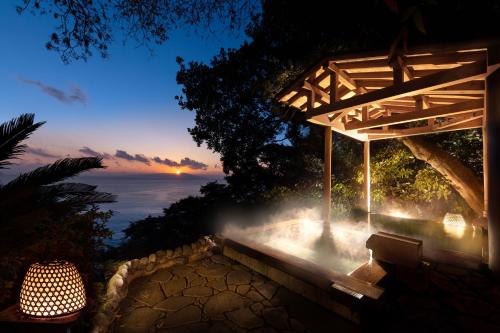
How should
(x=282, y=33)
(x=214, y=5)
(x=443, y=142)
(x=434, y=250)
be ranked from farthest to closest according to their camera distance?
1. (x=282, y=33)
2. (x=443, y=142)
3. (x=434, y=250)
4. (x=214, y=5)

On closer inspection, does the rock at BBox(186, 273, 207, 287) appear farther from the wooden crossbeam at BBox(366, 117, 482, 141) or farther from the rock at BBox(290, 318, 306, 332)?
the wooden crossbeam at BBox(366, 117, 482, 141)

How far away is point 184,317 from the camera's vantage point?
4.23 metres

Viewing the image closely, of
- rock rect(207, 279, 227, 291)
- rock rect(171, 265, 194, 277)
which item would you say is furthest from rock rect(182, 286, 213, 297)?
rock rect(171, 265, 194, 277)

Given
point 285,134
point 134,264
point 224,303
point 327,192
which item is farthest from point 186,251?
point 285,134

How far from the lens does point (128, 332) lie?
3883 millimetres

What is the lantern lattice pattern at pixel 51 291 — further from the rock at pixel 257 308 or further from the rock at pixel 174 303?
the rock at pixel 257 308

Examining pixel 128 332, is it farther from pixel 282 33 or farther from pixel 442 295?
pixel 282 33

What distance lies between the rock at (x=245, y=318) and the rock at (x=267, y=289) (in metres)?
0.57

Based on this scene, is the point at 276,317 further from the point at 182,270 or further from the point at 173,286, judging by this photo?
the point at 182,270

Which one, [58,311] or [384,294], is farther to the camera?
[384,294]

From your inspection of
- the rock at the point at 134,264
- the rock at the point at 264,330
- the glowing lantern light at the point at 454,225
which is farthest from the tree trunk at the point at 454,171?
the rock at the point at 134,264

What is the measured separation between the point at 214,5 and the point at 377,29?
4.00m

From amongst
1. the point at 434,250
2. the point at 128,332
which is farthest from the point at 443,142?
the point at 128,332

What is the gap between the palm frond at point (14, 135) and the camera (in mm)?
3424
